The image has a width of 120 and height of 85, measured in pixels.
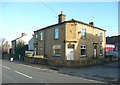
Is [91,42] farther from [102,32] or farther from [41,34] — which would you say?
[41,34]

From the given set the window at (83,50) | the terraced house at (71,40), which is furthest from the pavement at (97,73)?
the window at (83,50)

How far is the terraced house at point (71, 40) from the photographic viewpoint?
34.0 meters

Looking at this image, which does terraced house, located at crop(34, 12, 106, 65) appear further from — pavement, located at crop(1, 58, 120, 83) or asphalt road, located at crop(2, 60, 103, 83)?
asphalt road, located at crop(2, 60, 103, 83)

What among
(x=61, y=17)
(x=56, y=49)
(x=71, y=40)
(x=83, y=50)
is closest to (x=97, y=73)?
(x=71, y=40)

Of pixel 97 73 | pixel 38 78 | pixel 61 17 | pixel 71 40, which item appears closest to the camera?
pixel 38 78

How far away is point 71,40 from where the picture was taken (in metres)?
34.0

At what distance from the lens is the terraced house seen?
111ft

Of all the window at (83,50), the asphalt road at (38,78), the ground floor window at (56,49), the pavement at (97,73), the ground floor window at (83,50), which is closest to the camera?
the asphalt road at (38,78)

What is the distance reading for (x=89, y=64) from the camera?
2975 centimetres

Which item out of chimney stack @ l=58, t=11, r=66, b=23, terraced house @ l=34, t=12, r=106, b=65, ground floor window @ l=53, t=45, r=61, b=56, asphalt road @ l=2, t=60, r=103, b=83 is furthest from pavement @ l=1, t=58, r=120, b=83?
chimney stack @ l=58, t=11, r=66, b=23

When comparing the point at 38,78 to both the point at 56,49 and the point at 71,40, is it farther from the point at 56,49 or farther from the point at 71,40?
the point at 56,49

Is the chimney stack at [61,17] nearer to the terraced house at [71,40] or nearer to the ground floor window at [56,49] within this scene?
the terraced house at [71,40]

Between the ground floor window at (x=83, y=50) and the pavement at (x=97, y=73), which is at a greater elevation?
the ground floor window at (x=83, y=50)

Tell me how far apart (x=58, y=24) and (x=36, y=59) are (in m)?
6.46
